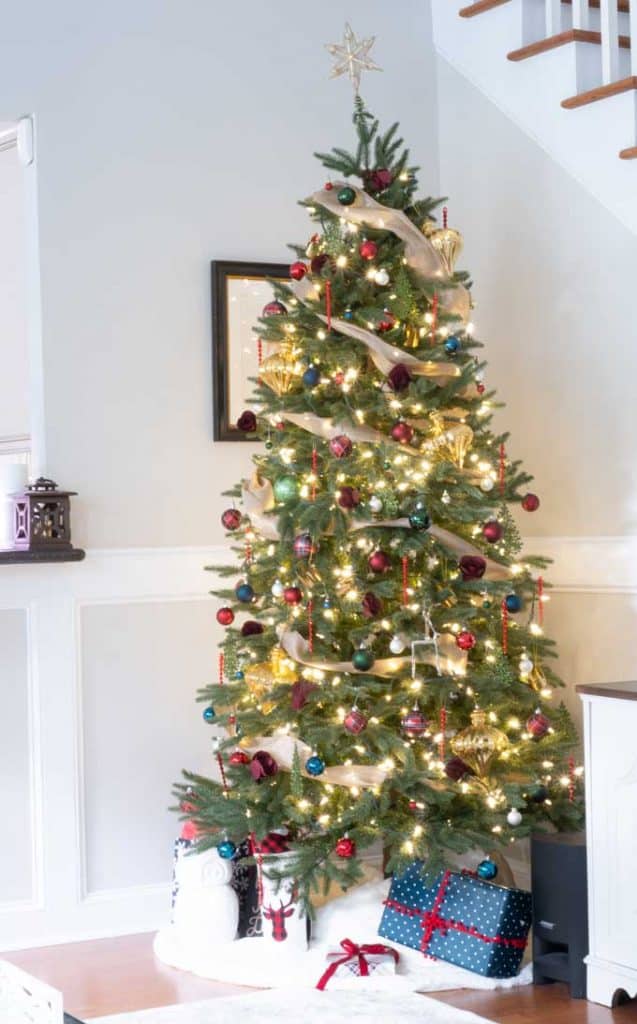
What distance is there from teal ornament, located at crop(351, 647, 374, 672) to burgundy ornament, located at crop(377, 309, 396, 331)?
2.79 feet

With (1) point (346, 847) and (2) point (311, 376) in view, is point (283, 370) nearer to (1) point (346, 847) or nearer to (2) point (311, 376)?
(2) point (311, 376)

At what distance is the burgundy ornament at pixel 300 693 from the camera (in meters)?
3.78

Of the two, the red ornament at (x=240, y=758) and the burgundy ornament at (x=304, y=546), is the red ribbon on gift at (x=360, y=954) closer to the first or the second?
the red ornament at (x=240, y=758)

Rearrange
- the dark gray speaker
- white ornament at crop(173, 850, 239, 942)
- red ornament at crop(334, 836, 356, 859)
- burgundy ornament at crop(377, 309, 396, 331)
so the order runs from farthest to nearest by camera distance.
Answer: white ornament at crop(173, 850, 239, 942) → burgundy ornament at crop(377, 309, 396, 331) → red ornament at crop(334, 836, 356, 859) → the dark gray speaker

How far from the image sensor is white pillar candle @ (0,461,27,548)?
4.27m

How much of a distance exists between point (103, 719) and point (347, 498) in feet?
3.82

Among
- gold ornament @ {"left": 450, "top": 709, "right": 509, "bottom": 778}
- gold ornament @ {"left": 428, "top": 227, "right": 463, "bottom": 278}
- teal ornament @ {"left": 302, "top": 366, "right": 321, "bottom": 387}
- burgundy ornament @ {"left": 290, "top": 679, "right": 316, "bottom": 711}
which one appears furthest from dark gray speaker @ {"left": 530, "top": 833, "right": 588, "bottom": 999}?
gold ornament @ {"left": 428, "top": 227, "right": 463, "bottom": 278}

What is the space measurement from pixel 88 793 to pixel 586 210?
223 cm

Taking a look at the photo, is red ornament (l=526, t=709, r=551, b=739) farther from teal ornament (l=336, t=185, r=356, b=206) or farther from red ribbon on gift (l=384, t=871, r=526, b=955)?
teal ornament (l=336, t=185, r=356, b=206)

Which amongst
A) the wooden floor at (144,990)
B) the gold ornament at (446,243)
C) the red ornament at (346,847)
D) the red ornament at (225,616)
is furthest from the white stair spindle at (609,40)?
the wooden floor at (144,990)

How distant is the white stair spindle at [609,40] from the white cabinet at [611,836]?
1.66 meters

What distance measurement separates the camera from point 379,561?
3.70m

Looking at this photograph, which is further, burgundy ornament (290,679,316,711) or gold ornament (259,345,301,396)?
gold ornament (259,345,301,396)

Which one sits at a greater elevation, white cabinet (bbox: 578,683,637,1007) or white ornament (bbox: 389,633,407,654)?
white ornament (bbox: 389,633,407,654)
